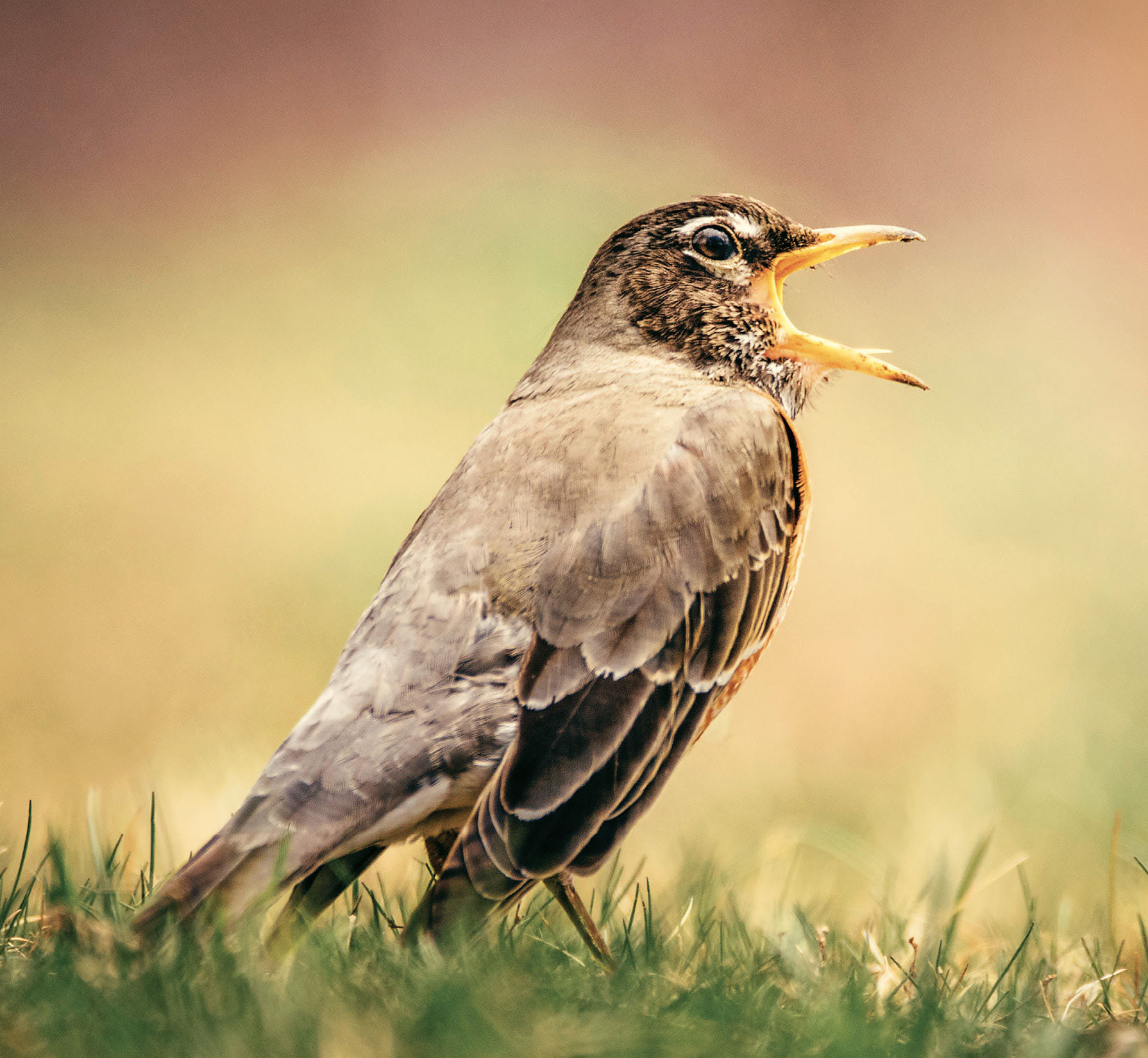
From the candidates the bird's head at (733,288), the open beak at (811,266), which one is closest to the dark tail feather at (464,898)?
the bird's head at (733,288)

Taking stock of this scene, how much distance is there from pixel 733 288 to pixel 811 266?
0.82 ft

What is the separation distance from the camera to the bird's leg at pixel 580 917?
238 cm

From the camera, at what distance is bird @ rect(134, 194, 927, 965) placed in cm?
218

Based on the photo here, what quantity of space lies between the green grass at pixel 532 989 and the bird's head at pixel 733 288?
4.40 feet

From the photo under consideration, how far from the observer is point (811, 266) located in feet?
10.8

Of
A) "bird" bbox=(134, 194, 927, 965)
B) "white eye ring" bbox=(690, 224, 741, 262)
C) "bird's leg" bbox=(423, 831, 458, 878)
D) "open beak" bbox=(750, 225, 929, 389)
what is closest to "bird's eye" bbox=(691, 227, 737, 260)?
"white eye ring" bbox=(690, 224, 741, 262)

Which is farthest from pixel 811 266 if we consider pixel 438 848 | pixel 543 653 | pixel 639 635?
pixel 438 848

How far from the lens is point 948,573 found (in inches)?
282

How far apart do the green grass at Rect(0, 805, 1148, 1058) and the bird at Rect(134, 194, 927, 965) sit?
0.12 m

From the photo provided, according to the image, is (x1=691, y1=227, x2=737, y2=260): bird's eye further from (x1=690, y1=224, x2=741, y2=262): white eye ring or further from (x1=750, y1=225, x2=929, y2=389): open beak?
(x1=750, y1=225, x2=929, y2=389): open beak

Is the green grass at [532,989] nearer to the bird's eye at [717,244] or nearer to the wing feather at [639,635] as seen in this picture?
the wing feather at [639,635]

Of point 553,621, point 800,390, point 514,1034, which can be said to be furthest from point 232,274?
point 514,1034

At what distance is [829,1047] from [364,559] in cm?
514

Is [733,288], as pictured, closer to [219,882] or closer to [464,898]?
[464,898]
